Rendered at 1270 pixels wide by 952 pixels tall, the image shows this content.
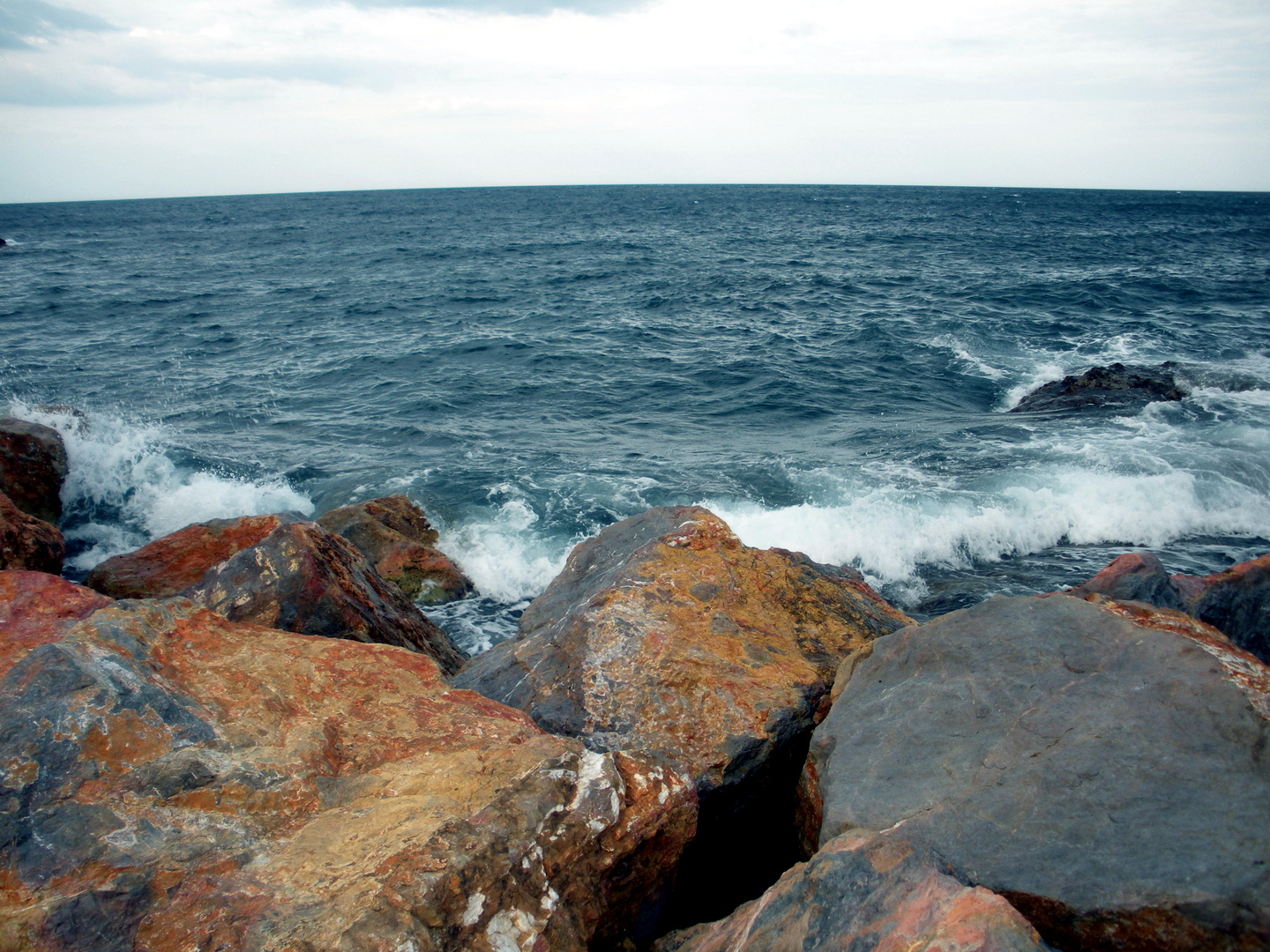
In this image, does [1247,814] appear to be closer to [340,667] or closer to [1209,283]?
[340,667]

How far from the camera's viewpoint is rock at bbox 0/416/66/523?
9148 millimetres

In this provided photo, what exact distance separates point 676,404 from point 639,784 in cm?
1291

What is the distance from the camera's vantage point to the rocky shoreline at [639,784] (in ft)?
6.95

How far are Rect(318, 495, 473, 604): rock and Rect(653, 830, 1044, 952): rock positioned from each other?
6.24 m

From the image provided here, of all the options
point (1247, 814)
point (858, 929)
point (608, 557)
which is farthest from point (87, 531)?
point (1247, 814)

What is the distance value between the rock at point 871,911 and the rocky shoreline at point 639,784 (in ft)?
0.03

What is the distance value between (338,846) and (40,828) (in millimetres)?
867

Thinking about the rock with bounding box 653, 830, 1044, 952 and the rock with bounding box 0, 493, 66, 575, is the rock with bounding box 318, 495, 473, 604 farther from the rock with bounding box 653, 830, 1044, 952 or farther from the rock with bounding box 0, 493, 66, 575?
the rock with bounding box 653, 830, 1044, 952

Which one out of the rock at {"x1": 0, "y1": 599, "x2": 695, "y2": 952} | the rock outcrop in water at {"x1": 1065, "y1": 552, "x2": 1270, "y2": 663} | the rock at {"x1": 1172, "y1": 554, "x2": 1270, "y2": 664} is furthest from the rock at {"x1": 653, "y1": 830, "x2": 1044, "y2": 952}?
the rock at {"x1": 1172, "y1": 554, "x2": 1270, "y2": 664}

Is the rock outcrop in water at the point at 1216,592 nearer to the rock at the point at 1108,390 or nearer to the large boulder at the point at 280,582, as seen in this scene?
the large boulder at the point at 280,582

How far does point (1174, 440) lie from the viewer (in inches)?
455

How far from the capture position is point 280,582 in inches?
185

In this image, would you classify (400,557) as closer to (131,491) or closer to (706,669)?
(131,491)

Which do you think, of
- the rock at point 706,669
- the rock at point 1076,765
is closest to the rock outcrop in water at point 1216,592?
the rock at point 1076,765
